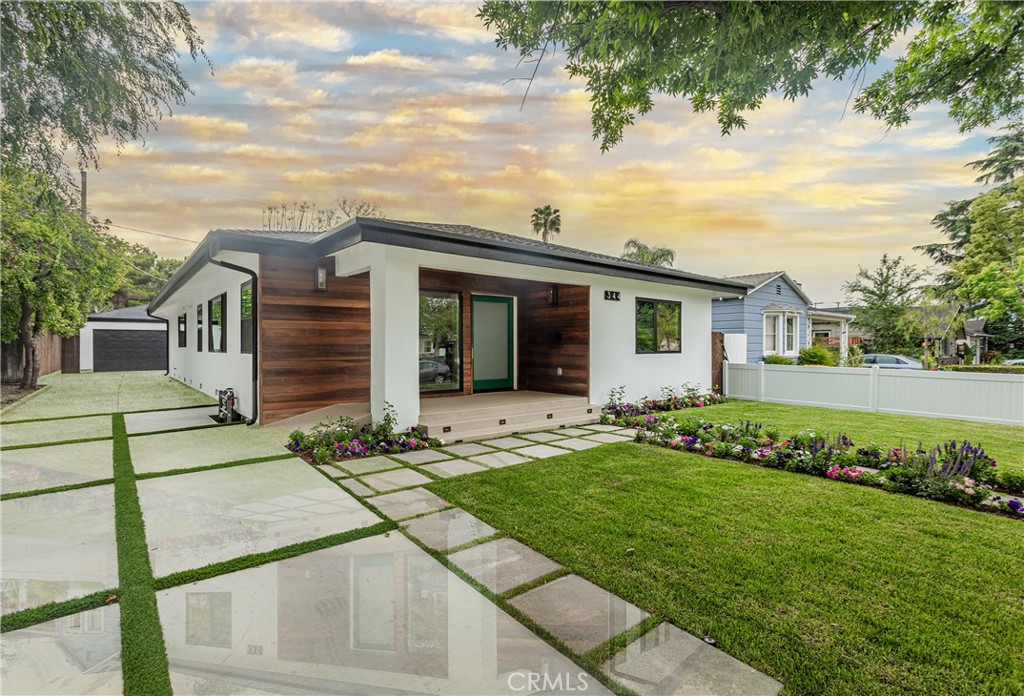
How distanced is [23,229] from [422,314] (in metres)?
7.91

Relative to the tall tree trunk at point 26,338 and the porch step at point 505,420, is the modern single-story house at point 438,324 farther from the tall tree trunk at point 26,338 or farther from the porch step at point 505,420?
Result: the tall tree trunk at point 26,338

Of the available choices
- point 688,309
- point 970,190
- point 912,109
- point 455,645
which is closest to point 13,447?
point 455,645

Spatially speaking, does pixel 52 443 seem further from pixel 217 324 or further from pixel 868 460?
pixel 868 460

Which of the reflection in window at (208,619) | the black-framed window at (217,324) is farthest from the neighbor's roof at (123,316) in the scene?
the reflection in window at (208,619)

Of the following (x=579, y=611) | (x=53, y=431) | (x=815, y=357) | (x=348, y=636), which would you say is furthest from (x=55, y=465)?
(x=815, y=357)

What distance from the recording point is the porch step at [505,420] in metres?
6.18

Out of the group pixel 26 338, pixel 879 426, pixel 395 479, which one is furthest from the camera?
pixel 26 338

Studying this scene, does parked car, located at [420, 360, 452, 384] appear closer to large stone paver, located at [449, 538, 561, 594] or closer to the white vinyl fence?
large stone paver, located at [449, 538, 561, 594]

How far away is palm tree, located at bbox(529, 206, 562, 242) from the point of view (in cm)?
2472

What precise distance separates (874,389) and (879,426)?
1.98 metres

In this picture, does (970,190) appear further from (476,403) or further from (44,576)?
(44,576)

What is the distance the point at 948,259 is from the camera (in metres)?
20.2

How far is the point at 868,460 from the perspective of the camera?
15.5 feet

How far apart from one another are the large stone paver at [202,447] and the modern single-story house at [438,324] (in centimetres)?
66
